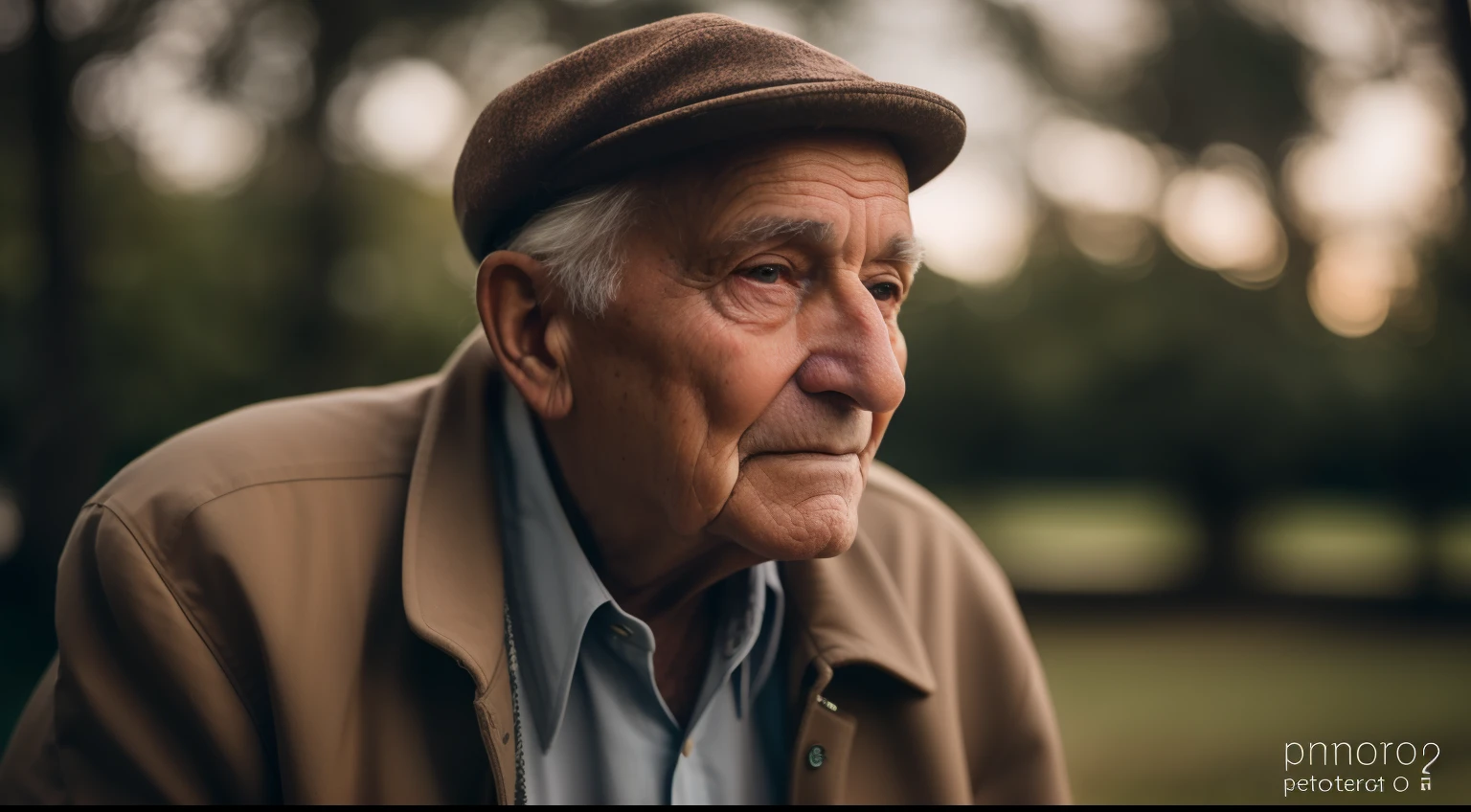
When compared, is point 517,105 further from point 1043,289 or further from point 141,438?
point 1043,289

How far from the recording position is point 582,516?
2.22m

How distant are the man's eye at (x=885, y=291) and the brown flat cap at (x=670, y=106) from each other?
0.97 ft

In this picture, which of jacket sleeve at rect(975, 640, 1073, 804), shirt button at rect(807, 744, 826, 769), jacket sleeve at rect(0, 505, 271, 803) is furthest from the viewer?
jacket sleeve at rect(975, 640, 1073, 804)

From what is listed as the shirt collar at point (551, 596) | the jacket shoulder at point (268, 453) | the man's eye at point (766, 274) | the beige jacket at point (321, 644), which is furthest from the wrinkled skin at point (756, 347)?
the jacket shoulder at point (268, 453)

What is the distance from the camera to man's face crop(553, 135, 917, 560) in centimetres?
187

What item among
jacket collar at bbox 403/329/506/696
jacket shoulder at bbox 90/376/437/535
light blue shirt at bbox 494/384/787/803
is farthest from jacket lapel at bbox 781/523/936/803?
jacket shoulder at bbox 90/376/437/535

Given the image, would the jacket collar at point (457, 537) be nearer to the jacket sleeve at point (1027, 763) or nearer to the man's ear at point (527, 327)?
the man's ear at point (527, 327)

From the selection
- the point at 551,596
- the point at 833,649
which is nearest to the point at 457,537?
the point at 551,596

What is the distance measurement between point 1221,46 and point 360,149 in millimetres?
9025

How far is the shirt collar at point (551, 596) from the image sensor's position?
6.67 feet

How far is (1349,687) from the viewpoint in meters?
8.38

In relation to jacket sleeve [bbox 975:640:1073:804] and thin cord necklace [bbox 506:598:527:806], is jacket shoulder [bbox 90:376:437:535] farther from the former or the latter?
jacket sleeve [bbox 975:640:1073:804]

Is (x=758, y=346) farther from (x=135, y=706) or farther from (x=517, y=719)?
(x=135, y=706)

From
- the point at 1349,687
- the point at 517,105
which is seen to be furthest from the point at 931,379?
the point at 517,105
